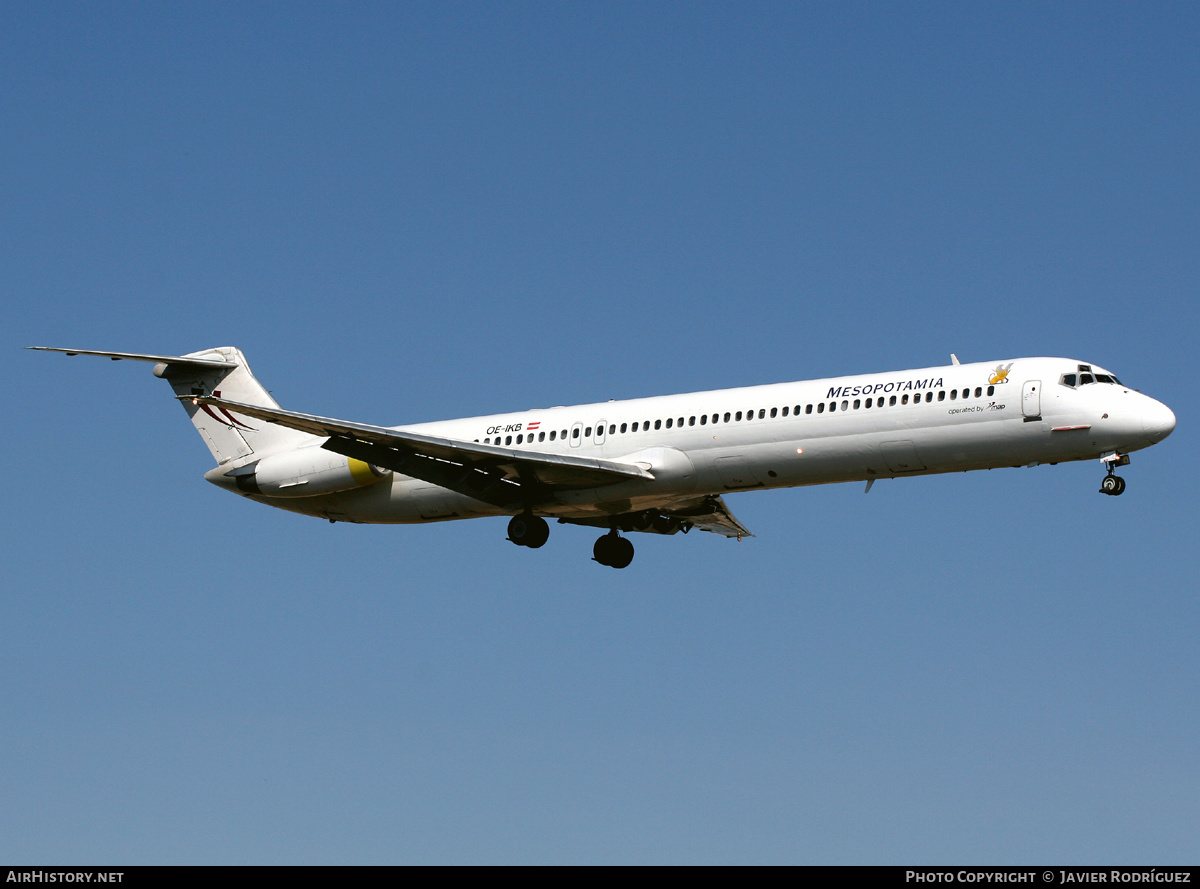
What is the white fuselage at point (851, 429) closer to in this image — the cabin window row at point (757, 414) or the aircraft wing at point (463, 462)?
the cabin window row at point (757, 414)

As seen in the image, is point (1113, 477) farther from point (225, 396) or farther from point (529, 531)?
point (225, 396)

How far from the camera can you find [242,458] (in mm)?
40250

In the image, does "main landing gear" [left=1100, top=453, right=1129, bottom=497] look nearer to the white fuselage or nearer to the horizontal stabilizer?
the white fuselage

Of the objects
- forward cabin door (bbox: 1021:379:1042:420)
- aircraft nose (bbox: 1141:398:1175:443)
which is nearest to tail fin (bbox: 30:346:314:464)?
forward cabin door (bbox: 1021:379:1042:420)

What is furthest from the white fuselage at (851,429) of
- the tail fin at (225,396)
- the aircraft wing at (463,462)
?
the tail fin at (225,396)

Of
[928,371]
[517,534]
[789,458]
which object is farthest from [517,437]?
[928,371]

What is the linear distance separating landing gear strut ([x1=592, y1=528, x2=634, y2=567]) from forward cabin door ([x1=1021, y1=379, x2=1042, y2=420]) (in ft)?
38.6

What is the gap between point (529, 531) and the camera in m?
35.5

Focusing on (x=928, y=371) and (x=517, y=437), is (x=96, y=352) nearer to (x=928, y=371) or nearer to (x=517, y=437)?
(x=517, y=437)

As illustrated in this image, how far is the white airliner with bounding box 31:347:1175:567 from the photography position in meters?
31.1

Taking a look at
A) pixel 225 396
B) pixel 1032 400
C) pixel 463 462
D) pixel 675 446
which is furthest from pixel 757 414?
pixel 225 396
